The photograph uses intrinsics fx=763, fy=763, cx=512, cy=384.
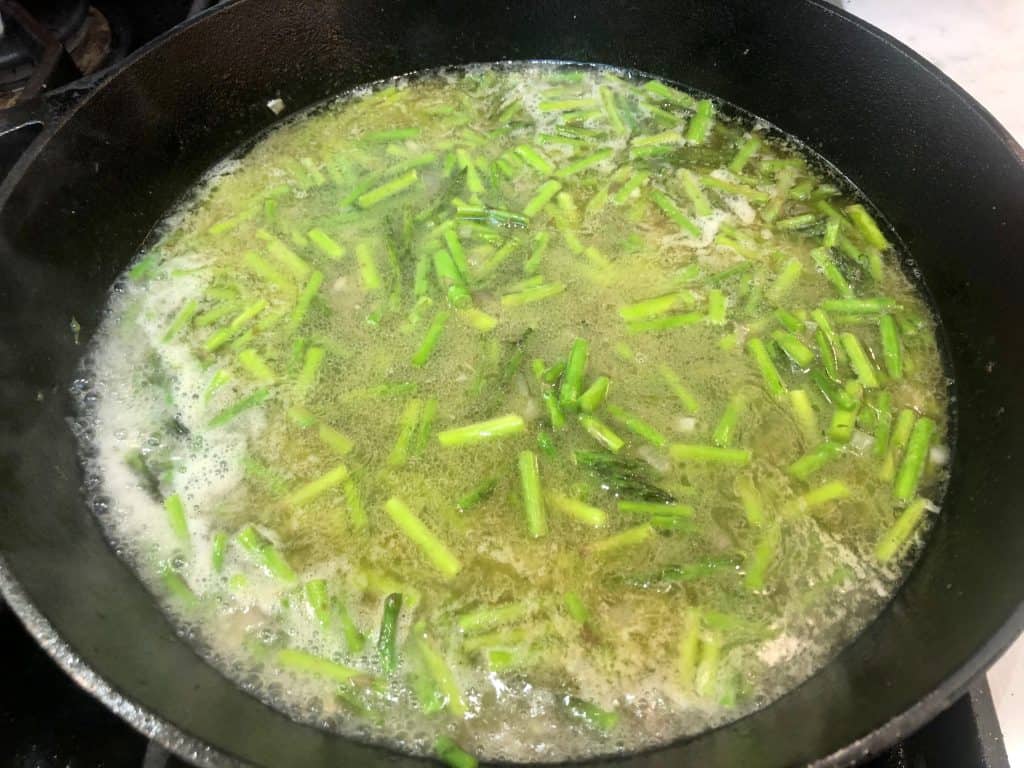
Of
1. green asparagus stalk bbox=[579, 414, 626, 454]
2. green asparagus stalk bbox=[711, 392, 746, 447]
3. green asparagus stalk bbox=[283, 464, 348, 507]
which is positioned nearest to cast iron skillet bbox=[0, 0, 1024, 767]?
green asparagus stalk bbox=[283, 464, 348, 507]

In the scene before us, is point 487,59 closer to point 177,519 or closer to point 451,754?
point 177,519

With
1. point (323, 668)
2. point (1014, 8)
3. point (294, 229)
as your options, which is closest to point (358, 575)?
point (323, 668)

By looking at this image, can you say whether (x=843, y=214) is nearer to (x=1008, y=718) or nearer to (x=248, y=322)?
(x=1008, y=718)

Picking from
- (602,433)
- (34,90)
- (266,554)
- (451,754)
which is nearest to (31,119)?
(34,90)

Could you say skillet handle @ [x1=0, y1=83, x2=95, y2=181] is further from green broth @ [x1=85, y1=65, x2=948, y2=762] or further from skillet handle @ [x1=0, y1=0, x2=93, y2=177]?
green broth @ [x1=85, y1=65, x2=948, y2=762]

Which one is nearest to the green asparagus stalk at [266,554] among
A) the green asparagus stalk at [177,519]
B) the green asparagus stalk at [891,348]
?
the green asparagus stalk at [177,519]

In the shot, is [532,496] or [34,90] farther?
[34,90]
